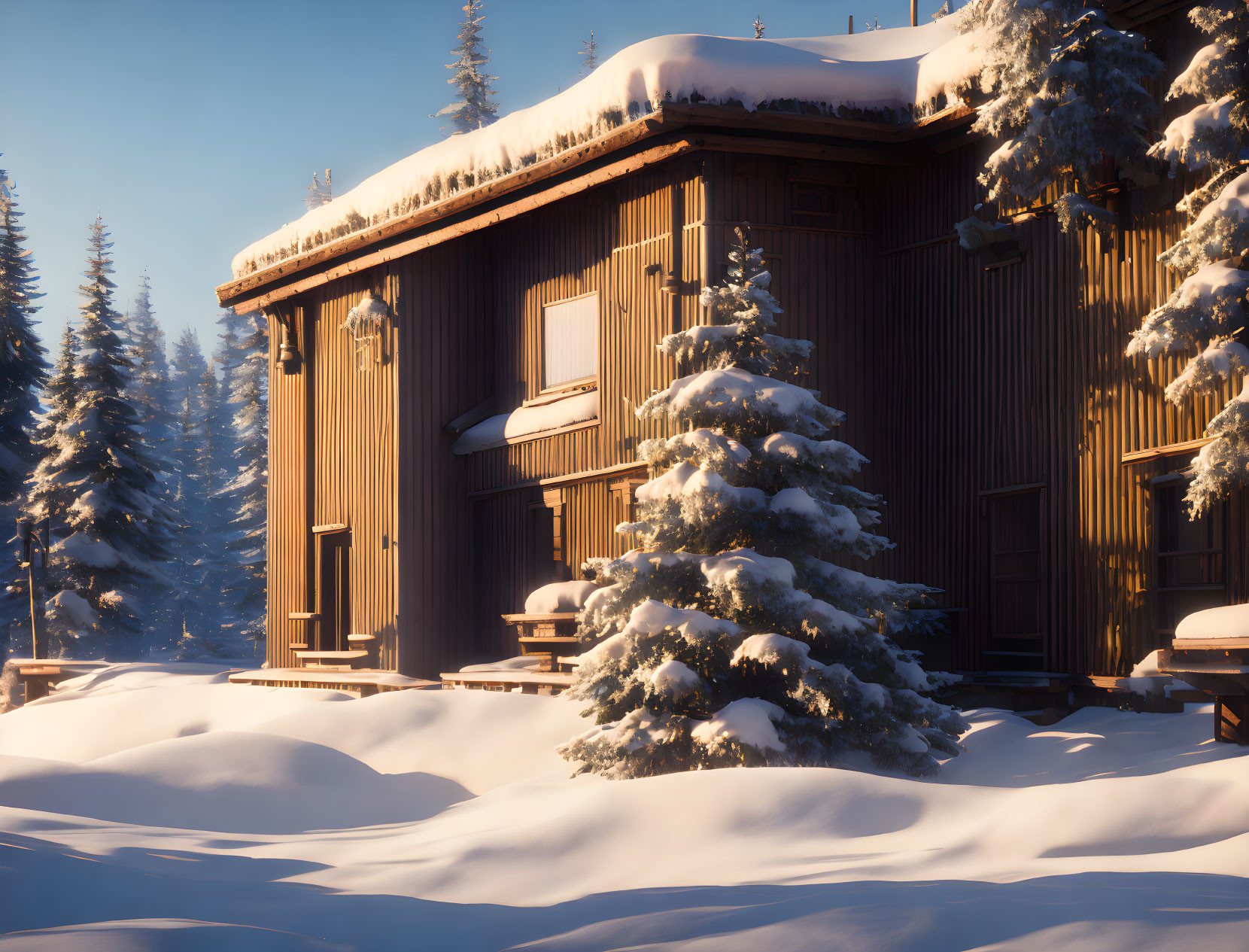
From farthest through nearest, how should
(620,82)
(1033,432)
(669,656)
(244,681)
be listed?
(244,681)
(620,82)
(1033,432)
(669,656)

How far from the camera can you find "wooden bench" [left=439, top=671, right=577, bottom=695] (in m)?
16.4

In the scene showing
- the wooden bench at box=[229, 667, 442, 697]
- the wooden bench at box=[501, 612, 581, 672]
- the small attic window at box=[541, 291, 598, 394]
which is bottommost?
the wooden bench at box=[229, 667, 442, 697]

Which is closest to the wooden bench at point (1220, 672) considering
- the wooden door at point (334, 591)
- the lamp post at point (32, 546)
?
the wooden door at point (334, 591)

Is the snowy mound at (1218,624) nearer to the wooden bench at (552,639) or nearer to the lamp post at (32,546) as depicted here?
the wooden bench at (552,639)

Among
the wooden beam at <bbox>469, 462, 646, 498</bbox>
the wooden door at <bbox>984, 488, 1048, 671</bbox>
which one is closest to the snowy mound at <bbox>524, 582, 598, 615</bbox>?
the wooden beam at <bbox>469, 462, 646, 498</bbox>

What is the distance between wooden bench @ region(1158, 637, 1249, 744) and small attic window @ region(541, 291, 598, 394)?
367 inches

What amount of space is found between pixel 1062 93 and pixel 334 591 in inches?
560

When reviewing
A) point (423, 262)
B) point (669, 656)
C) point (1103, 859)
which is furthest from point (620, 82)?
point (1103, 859)

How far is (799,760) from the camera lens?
1120 cm

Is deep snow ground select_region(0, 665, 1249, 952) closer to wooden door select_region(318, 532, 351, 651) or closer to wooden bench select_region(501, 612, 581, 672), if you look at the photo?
wooden bench select_region(501, 612, 581, 672)

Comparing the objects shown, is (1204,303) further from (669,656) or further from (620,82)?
(620,82)

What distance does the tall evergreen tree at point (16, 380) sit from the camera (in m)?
40.5

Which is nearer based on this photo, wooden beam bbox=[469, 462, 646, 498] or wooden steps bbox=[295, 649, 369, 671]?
wooden beam bbox=[469, 462, 646, 498]

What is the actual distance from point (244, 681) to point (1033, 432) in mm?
14199
